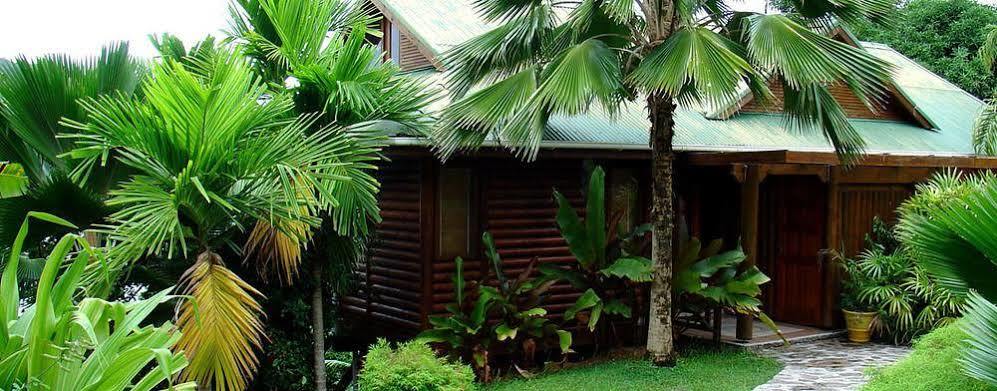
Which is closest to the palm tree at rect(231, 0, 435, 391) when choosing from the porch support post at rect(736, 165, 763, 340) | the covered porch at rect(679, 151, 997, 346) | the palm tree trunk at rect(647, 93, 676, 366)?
the palm tree trunk at rect(647, 93, 676, 366)

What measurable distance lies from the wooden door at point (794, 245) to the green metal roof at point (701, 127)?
0.78m

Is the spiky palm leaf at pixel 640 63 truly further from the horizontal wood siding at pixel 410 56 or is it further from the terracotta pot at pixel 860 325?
the terracotta pot at pixel 860 325

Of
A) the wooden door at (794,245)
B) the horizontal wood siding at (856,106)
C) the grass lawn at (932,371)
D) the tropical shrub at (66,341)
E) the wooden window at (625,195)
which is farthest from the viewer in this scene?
the horizontal wood siding at (856,106)

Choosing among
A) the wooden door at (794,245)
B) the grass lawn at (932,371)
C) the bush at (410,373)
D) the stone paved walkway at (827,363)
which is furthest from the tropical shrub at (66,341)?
the wooden door at (794,245)

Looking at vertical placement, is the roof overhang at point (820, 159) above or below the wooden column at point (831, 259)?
above

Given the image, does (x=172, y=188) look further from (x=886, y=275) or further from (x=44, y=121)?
(x=886, y=275)

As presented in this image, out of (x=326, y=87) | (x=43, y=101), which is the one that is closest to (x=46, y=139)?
(x=43, y=101)

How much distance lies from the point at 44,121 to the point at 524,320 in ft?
17.5

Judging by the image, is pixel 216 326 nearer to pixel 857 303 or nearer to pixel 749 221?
pixel 749 221

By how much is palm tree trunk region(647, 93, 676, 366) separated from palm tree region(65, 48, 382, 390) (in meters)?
4.13

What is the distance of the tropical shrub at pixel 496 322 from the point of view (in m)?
9.84

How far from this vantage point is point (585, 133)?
11.1 m

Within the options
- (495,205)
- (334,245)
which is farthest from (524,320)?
(334,245)

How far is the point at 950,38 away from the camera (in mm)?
26594
